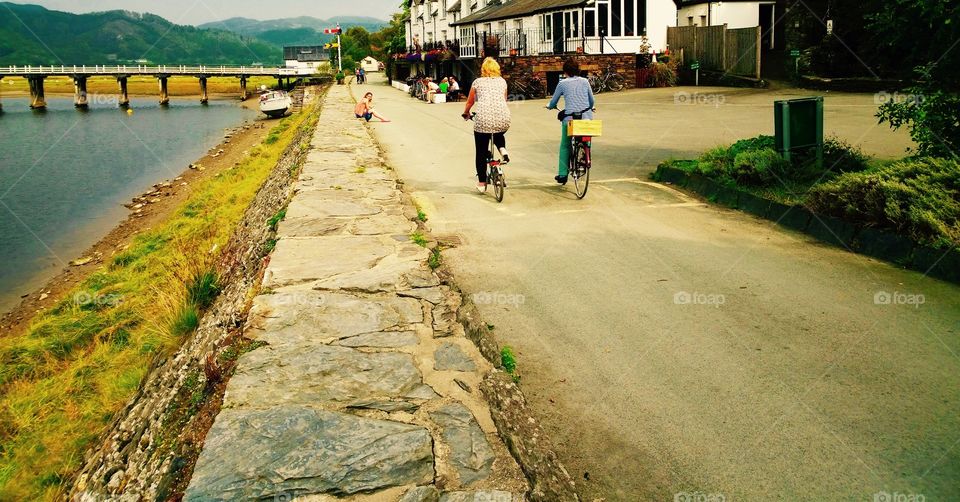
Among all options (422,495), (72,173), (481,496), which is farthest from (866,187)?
(72,173)

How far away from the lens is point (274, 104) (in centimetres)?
5819

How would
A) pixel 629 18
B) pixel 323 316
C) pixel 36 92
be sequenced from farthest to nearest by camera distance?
pixel 36 92 → pixel 629 18 → pixel 323 316

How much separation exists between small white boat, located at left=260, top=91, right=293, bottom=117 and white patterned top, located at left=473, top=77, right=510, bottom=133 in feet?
168

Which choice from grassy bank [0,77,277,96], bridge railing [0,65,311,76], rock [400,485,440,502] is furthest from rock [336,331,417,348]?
grassy bank [0,77,277,96]

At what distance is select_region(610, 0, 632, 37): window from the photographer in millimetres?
39281

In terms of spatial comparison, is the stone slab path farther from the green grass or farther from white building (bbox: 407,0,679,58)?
white building (bbox: 407,0,679,58)

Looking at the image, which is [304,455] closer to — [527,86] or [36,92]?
[527,86]

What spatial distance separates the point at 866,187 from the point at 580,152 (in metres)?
4.06

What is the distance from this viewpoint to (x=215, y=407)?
4000mm

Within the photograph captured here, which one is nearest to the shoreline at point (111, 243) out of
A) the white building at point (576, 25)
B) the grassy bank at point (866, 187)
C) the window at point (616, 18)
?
the grassy bank at point (866, 187)

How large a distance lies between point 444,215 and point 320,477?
7.10 meters

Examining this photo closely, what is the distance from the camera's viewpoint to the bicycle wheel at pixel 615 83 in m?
37.5

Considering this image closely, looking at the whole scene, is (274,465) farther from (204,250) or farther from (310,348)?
(204,250)

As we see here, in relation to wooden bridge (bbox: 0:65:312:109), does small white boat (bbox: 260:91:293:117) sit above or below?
below
